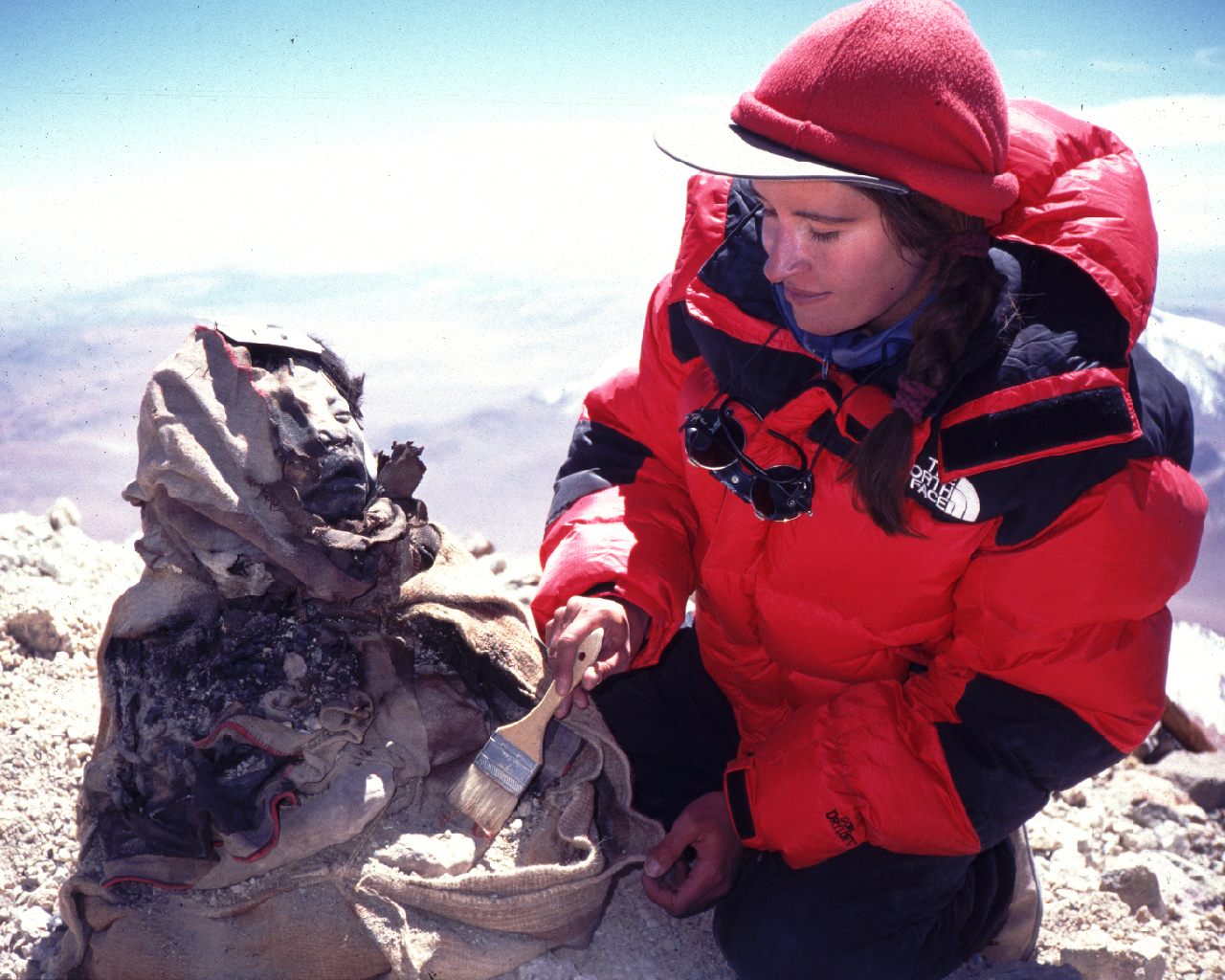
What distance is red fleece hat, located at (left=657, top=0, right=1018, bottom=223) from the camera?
124 cm

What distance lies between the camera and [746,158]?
50.7 inches

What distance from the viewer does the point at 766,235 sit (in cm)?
142

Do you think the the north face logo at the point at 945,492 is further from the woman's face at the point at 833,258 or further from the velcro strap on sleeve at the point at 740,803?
the velcro strap on sleeve at the point at 740,803

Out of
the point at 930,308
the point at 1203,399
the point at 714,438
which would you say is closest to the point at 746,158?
the point at 930,308

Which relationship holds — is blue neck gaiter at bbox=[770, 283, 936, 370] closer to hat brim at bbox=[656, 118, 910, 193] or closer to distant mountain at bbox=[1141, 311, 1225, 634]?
hat brim at bbox=[656, 118, 910, 193]

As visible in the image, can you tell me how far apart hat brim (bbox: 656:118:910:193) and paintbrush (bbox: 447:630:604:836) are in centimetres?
66

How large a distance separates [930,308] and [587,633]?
25.7 inches

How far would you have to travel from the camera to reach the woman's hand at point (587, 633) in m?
1.56

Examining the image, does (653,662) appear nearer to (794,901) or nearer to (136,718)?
(794,901)

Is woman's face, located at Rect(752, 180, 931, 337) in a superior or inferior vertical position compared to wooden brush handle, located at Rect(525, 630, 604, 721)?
superior

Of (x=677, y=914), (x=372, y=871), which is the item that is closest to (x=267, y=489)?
(x=372, y=871)

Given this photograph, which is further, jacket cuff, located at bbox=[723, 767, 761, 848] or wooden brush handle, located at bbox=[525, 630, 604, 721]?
jacket cuff, located at bbox=[723, 767, 761, 848]

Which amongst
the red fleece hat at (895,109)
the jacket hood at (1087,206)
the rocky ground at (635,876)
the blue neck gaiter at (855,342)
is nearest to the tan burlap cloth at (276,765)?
the rocky ground at (635,876)

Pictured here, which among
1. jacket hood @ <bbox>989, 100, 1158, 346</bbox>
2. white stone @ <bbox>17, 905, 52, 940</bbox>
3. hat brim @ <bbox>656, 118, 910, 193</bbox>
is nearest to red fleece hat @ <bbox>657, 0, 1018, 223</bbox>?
hat brim @ <bbox>656, 118, 910, 193</bbox>
